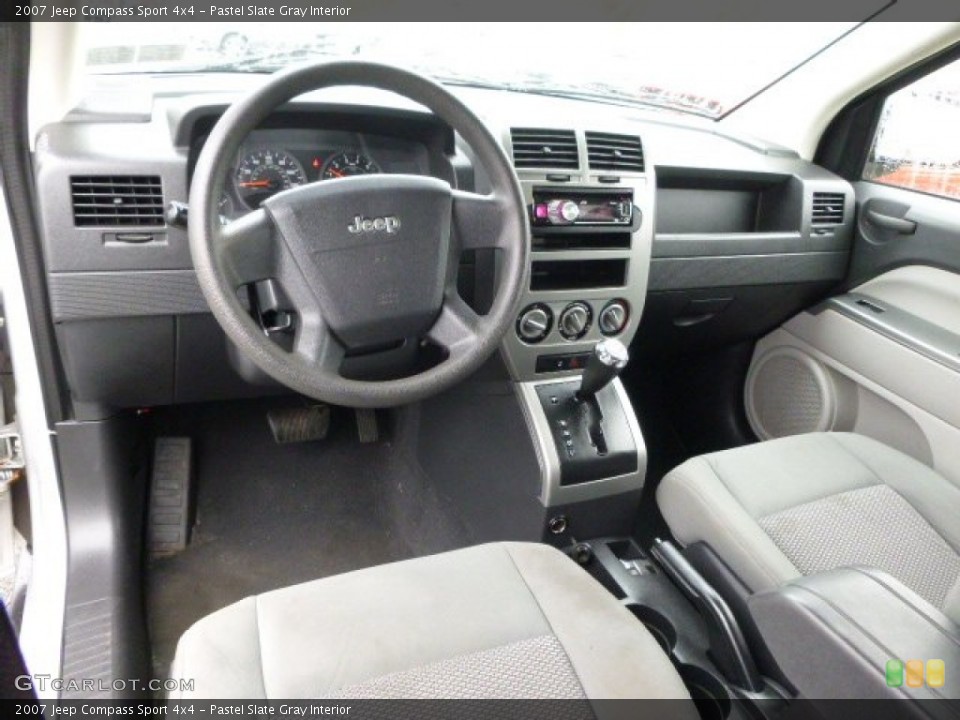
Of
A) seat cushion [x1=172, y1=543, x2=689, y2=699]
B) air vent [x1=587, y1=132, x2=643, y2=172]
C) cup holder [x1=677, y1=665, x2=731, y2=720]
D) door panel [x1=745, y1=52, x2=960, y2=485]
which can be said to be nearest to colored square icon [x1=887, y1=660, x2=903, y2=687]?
seat cushion [x1=172, y1=543, x2=689, y2=699]

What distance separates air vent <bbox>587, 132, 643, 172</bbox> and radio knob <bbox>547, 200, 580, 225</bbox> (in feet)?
0.36

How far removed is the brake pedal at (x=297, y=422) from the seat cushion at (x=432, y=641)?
1.07 meters

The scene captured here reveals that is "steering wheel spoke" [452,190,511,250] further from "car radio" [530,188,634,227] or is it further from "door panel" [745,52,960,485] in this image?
"door panel" [745,52,960,485]

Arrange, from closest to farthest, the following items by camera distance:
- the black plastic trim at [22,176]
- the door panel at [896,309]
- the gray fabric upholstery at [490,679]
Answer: the gray fabric upholstery at [490,679] → the black plastic trim at [22,176] → the door panel at [896,309]

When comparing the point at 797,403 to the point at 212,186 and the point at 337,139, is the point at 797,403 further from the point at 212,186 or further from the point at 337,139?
the point at 212,186

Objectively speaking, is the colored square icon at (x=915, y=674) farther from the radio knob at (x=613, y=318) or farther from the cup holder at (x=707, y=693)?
the radio knob at (x=613, y=318)

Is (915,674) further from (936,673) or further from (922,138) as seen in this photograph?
(922,138)

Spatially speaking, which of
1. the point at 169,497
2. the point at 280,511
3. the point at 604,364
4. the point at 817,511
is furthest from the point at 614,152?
the point at 169,497

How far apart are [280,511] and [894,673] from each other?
178 cm

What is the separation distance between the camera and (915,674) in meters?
0.66

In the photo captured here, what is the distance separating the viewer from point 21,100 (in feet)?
4.25

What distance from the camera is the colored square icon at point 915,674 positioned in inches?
25.8

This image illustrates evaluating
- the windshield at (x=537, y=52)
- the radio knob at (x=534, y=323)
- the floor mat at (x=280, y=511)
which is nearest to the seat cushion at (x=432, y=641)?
the radio knob at (x=534, y=323)

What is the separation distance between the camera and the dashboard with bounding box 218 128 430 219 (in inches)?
55.4
